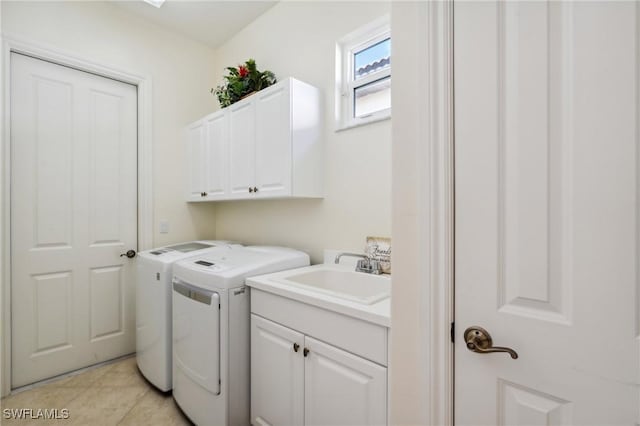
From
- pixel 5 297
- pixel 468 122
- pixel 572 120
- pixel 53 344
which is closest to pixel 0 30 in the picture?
pixel 5 297

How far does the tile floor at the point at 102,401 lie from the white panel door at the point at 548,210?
1.82 meters

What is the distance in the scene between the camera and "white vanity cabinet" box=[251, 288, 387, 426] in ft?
3.61

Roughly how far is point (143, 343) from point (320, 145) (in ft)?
6.14

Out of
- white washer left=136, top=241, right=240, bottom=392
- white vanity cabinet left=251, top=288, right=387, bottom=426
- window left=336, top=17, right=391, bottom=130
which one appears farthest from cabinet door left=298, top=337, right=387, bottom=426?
window left=336, top=17, right=391, bottom=130

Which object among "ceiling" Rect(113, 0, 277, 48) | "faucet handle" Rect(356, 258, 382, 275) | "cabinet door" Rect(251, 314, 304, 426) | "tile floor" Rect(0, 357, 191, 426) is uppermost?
"ceiling" Rect(113, 0, 277, 48)

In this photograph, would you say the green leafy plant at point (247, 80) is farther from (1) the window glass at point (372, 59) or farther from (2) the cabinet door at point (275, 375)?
(2) the cabinet door at point (275, 375)

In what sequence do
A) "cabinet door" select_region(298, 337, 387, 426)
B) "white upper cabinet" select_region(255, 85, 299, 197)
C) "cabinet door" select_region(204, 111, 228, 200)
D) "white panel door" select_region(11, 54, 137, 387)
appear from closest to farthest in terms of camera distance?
"cabinet door" select_region(298, 337, 387, 426), "white upper cabinet" select_region(255, 85, 299, 197), "white panel door" select_region(11, 54, 137, 387), "cabinet door" select_region(204, 111, 228, 200)

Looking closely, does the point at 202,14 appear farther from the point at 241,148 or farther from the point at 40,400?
the point at 40,400

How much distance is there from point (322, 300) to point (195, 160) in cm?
208

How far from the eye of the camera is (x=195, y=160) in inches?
110

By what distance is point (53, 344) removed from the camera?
2.23 meters

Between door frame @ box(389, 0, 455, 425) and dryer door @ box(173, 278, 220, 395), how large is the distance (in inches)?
41.1

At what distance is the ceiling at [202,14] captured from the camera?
8.07 ft

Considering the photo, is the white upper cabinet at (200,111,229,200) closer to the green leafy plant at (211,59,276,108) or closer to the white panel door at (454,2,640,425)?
the green leafy plant at (211,59,276,108)
